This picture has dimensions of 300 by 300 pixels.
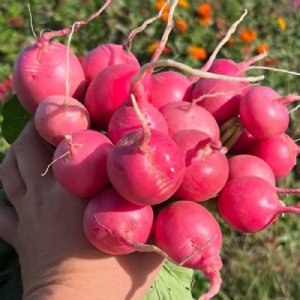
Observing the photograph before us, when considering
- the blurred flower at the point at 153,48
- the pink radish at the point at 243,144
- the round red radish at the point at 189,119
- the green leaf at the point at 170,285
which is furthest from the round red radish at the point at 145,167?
the blurred flower at the point at 153,48

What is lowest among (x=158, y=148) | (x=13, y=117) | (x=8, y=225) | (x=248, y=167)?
(x=8, y=225)

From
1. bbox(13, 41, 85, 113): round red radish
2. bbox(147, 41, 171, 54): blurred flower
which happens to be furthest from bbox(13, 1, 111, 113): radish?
bbox(147, 41, 171, 54): blurred flower

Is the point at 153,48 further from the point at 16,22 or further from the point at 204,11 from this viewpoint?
the point at 16,22

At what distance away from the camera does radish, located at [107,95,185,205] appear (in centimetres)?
89

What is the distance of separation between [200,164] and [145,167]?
11 cm

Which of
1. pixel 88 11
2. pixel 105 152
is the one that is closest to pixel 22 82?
pixel 105 152

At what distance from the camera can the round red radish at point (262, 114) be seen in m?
1.04

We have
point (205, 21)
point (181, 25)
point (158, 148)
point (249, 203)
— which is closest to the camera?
point (158, 148)

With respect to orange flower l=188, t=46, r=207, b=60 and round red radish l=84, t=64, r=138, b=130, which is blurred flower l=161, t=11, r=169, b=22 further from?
round red radish l=84, t=64, r=138, b=130

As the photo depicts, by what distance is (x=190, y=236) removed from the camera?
0.96 metres

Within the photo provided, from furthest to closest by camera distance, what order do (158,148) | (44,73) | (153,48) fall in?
(153,48), (44,73), (158,148)

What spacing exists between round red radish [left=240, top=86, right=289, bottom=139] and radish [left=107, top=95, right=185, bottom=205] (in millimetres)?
208

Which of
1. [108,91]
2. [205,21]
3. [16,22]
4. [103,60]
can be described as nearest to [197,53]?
[205,21]

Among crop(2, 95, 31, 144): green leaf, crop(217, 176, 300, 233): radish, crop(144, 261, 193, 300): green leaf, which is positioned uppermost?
crop(217, 176, 300, 233): radish
